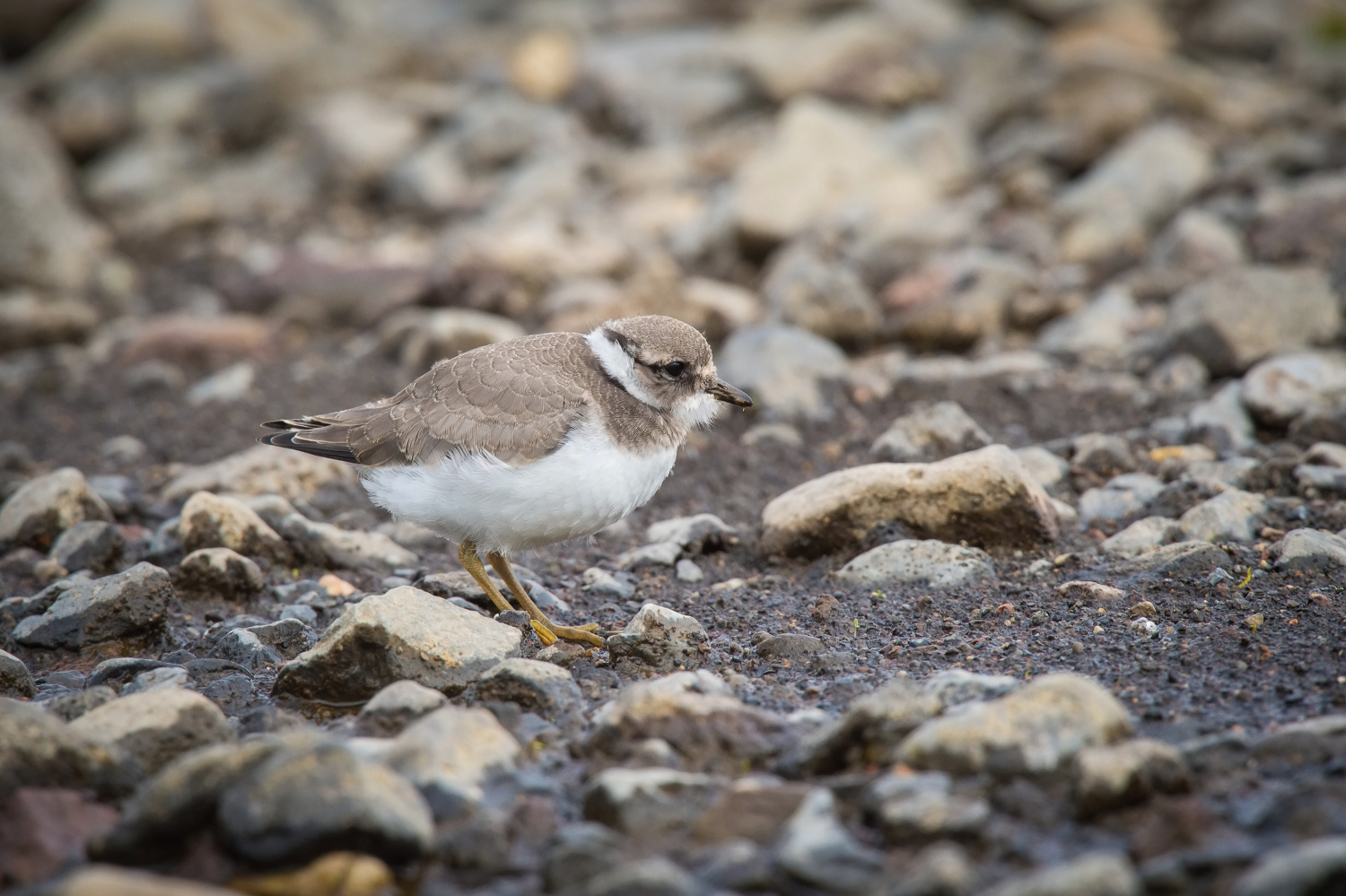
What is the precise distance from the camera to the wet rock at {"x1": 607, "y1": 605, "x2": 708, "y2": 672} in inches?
196

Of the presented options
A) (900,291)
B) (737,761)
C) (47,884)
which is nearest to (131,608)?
(47,884)

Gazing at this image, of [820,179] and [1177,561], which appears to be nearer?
[1177,561]

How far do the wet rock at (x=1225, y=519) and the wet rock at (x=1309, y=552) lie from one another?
13.7 inches

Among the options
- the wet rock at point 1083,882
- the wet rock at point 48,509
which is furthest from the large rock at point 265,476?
the wet rock at point 1083,882

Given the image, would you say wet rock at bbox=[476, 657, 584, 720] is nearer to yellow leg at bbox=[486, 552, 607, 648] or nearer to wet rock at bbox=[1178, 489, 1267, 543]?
yellow leg at bbox=[486, 552, 607, 648]

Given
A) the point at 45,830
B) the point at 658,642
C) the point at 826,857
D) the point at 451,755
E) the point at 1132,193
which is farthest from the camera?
the point at 1132,193

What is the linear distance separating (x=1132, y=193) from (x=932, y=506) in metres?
6.27

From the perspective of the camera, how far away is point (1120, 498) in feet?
21.1

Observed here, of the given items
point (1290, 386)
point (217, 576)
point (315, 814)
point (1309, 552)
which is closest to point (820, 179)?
point (1290, 386)

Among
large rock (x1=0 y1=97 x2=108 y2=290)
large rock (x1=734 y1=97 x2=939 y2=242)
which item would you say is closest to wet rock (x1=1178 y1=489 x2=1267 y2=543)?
large rock (x1=734 y1=97 x2=939 y2=242)

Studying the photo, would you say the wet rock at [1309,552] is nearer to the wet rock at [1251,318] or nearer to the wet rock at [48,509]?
the wet rock at [1251,318]

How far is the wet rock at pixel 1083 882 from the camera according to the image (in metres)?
3.04

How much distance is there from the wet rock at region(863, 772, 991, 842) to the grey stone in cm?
70

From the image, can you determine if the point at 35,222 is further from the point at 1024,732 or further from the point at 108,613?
the point at 1024,732
